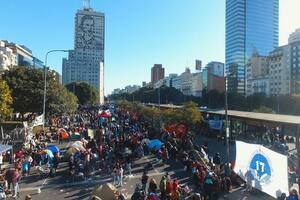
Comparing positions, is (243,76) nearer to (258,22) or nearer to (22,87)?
(258,22)

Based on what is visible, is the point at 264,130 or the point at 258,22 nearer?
the point at 264,130

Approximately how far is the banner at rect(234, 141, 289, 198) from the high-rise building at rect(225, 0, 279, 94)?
518 ft

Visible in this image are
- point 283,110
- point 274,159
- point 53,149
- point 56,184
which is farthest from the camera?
point 283,110

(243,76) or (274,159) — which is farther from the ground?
(243,76)

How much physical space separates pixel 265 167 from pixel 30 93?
45.8 metres

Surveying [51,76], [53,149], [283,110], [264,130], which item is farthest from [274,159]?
[283,110]

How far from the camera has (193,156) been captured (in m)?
25.7

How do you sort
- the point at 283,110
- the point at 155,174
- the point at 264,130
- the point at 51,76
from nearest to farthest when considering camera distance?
the point at 155,174
the point at 264,130
the point at 51,76
the point at 283,110

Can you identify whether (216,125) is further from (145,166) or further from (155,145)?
(145,166)

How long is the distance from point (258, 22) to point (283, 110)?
347ft

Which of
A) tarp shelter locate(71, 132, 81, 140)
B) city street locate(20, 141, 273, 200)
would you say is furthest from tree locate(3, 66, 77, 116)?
city street locate(20, 141, 273, 200)

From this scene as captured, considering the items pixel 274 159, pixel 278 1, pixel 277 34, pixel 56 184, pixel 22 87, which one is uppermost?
pixel 278 1

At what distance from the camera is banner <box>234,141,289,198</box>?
15.1m

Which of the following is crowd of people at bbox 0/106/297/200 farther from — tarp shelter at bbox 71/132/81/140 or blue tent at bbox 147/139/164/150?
tarp shelter at bbox 71/132/81/140
